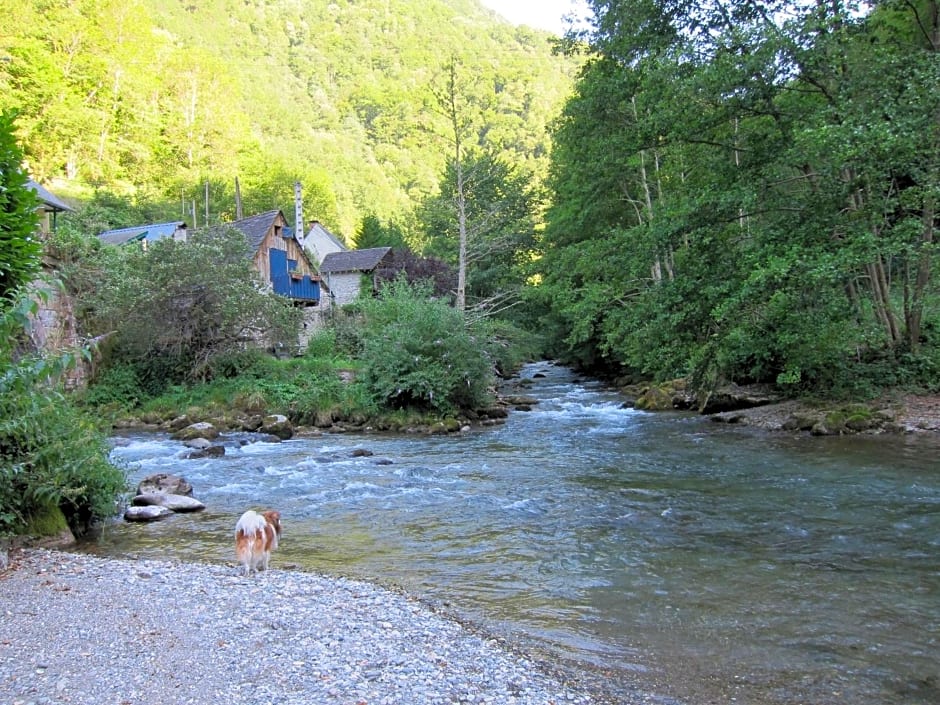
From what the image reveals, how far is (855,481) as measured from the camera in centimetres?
1085

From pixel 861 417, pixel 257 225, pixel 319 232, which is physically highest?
pixel 319 232

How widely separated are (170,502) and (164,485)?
105 centimetres

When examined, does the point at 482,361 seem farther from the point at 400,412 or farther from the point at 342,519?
the point at 342,519

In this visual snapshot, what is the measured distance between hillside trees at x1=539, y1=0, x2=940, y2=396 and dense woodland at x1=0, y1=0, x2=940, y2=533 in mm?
69

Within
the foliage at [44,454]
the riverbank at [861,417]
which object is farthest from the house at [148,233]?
the riverbank at [861,417]

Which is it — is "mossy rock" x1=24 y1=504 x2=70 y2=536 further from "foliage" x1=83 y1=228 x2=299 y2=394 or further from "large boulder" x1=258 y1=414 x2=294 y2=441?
"foliage" x1=83 y1=228 x2=299 y2=394

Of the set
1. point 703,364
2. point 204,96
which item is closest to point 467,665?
point 703,364

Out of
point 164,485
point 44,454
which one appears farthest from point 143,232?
point 44,454

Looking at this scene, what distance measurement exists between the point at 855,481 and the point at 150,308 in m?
20.5

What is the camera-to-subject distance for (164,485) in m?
10.9

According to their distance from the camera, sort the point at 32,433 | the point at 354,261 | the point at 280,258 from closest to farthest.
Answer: the point at 32,433, the point at 280,258, the point at 354,261

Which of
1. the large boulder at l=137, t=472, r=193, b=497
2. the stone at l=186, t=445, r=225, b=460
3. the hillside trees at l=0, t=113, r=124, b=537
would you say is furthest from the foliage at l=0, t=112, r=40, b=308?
the stone at l=186, t=445, r=225, b=460

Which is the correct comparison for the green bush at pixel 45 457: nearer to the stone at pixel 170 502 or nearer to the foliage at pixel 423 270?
the stone at pixel 170 502

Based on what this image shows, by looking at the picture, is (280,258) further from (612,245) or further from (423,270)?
(612,245)
